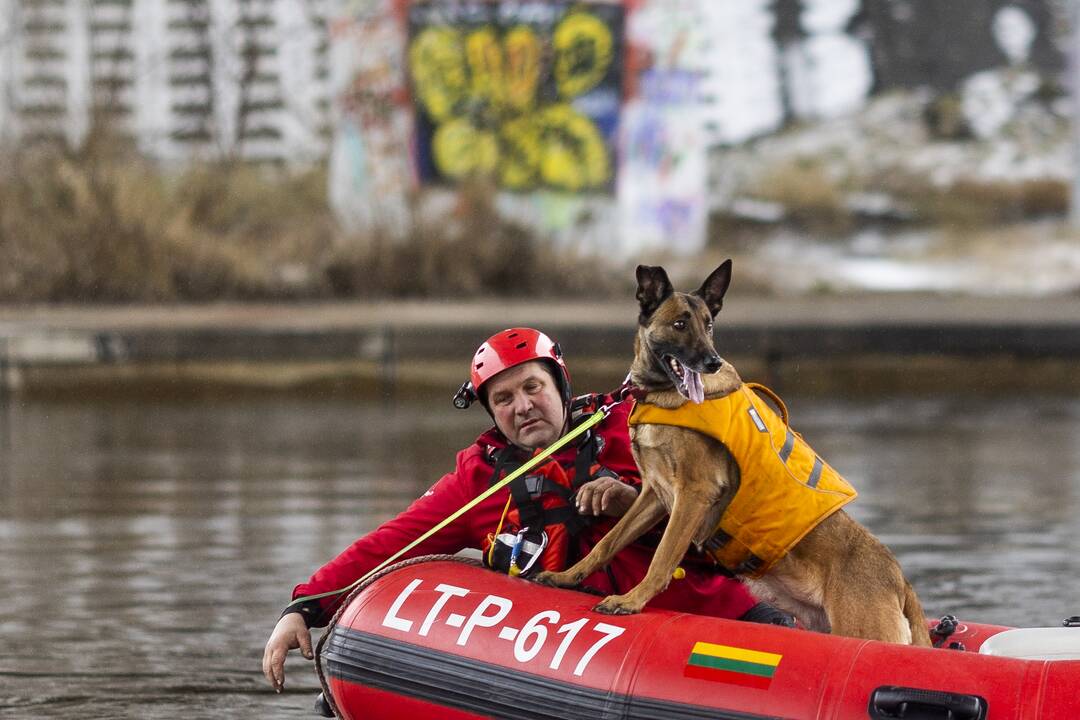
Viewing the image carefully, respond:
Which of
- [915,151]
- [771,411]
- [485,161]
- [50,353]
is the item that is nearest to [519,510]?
[771,411]

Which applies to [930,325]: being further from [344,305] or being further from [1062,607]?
[1062,607]

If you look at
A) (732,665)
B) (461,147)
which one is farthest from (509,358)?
(461,147)

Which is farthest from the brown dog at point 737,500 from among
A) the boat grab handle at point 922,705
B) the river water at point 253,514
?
the river water at point 253,514

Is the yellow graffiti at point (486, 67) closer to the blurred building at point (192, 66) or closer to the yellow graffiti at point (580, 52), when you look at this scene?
the yellow graffiti at point (580, 52)

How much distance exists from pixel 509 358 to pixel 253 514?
18.5 feet

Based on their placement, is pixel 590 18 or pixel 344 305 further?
pixel 590 18

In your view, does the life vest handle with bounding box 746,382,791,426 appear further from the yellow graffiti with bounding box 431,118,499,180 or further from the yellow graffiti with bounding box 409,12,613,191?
the yellow graffiti with bounding box 409,12,613,191

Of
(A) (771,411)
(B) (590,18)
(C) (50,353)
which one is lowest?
(C) (50,353)

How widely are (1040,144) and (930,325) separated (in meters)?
8.60

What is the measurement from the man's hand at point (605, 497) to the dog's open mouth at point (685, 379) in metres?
0.38

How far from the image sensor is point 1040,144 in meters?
27.3

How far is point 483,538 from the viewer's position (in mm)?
6535

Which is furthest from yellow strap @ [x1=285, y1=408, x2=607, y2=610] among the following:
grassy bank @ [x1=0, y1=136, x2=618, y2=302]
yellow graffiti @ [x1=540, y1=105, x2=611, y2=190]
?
yellow graffiti @ [x1=540, y1=105, x2=611, y2=190]

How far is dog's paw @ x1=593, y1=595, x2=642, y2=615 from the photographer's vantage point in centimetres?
579
